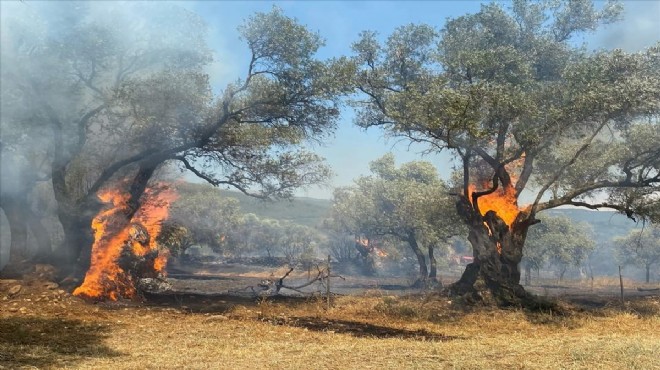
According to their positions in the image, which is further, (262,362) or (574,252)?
(574,252)

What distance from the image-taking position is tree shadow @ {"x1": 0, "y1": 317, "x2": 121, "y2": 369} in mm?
11227

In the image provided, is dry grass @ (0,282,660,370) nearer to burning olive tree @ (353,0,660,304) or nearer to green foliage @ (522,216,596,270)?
burning olive tree @ (353,0,660,304)

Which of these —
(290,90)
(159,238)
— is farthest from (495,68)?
(159,238)

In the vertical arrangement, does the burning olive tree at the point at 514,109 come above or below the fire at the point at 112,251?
above

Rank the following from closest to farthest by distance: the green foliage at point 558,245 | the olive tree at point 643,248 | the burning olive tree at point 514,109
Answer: the burning olive tree at point 514,109, the green foliage at point 558,245, the olive tree at point 643,248

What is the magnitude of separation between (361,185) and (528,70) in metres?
46.3

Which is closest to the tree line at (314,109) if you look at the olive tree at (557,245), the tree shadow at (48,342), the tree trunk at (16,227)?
the tree trunk at (16,227)

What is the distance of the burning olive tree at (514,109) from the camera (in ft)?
72.2

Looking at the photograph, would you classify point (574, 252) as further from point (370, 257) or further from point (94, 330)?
point (94, 330)

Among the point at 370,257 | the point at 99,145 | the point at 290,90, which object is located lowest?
the point at 370,257

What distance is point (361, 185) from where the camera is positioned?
70.8 m

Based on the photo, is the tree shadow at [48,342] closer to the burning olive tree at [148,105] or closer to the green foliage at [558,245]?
the burning olive tree at [148,105]

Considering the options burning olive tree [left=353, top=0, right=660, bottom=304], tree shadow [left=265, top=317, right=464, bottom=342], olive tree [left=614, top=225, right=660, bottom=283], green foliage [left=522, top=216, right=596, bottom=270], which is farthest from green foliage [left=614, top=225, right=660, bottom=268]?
tree shadow [left=265, top=317, right=464, bottom=342]

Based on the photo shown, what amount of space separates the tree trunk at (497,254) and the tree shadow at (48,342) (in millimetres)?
17849
